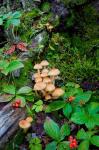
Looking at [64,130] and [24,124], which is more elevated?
[24,124]

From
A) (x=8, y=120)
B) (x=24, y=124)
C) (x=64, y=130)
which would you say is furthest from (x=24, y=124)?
(x=64, y=130)

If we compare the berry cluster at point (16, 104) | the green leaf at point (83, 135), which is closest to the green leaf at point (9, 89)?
the berry cluster at point (16, 104)

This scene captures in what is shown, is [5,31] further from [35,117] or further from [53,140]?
[53,140]

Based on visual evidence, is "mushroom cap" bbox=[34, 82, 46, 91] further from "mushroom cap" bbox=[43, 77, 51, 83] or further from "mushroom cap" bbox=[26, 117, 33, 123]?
"mushroom cap" bbox=[26, 117, 33, 123]

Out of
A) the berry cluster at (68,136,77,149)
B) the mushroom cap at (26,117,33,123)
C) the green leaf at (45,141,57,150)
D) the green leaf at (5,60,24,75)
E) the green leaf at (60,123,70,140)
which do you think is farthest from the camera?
the green leaf at (5,60,24,75)

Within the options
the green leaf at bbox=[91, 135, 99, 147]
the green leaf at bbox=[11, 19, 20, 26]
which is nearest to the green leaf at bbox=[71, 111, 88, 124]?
the green leaf at bbox=[91, 135, 99, 147]

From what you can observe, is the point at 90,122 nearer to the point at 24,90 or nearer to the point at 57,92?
the point at 57,92

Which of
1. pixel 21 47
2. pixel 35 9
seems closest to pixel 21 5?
pixel 35 9

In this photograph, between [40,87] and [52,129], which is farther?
[40,87]
